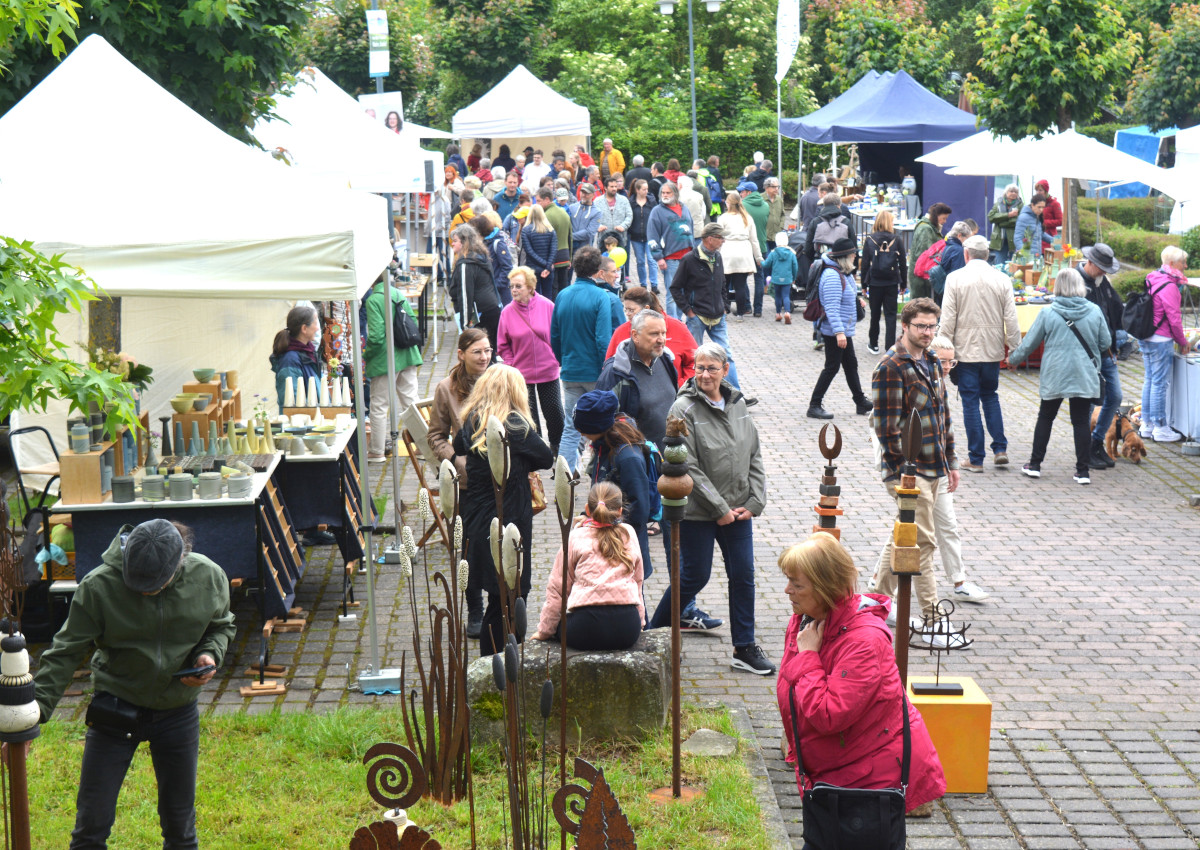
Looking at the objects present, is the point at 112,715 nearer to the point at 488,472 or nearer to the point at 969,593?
the point at 488,472

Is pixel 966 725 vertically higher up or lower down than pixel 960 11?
lower down

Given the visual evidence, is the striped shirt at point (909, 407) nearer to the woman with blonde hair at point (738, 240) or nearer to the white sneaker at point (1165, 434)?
the white sneaker at point (1165, 434)

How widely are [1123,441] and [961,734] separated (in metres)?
7.28

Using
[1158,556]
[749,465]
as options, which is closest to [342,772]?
[749,465]

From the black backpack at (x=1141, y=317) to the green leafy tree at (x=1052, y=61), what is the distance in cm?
754

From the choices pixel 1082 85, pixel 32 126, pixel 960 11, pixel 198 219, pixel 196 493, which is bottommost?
pixel 196 493

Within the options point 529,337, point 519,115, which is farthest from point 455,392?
point 519,115

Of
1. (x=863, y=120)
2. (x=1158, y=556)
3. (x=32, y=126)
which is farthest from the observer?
(x=863, y=120)

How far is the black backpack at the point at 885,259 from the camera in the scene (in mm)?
15438

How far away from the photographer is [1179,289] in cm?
1210

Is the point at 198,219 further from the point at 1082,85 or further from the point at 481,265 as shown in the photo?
the point at 1082,85

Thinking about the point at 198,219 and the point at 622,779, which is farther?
the point at 198,219

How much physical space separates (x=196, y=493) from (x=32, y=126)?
264cm

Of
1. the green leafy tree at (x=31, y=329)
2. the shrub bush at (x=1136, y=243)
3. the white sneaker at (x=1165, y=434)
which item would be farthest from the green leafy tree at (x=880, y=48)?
the green leafy tree at (x=31, y=329)
